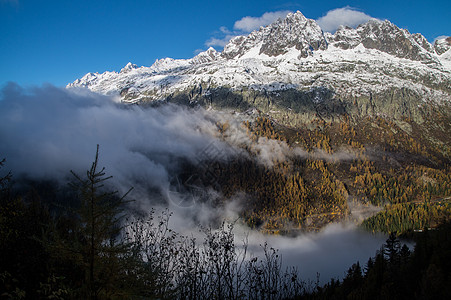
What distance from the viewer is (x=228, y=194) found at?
19638 cm

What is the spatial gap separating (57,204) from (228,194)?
194 meters

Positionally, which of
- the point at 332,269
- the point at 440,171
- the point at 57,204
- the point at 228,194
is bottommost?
the point at 332,269

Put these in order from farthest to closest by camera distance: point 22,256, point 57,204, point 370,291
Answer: point 370,291, point 22,256, point 57,204

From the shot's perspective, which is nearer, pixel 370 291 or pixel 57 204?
pixel 57 204

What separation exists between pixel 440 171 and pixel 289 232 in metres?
131

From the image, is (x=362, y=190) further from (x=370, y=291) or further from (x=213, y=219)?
(x=370, y=291)

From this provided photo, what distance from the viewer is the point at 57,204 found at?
577 cm

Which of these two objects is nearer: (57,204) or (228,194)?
(57,204)

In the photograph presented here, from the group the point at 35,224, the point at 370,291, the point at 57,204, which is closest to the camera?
the point at 57,204

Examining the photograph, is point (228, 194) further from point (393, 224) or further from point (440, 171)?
point (440, 171)

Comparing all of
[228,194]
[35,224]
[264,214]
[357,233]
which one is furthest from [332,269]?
[35,224]

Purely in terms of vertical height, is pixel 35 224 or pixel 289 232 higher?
pixel 289 232

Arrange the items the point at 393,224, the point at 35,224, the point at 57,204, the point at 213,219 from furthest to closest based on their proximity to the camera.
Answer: the point at 213,219 < the point at 393,224 < the point at 35,224 < the point at 57,204

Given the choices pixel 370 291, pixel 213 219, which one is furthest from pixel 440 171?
pixel 370 291
